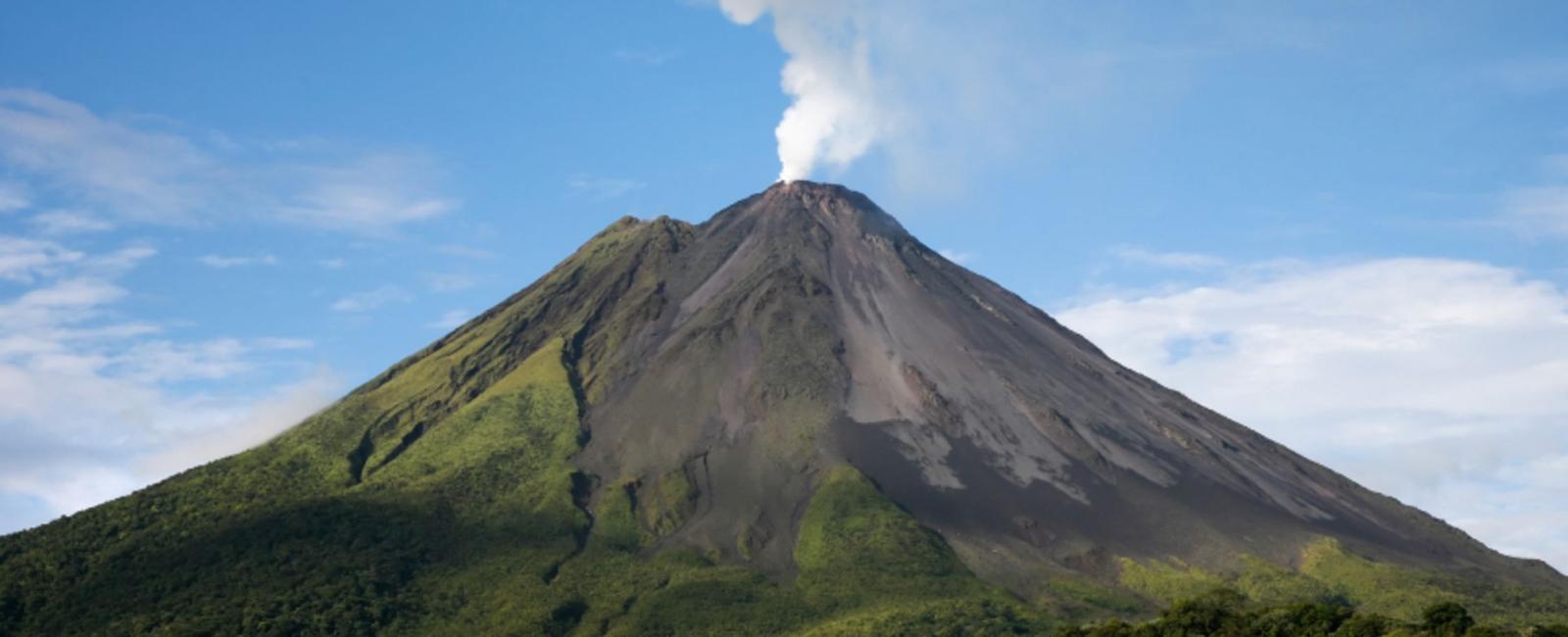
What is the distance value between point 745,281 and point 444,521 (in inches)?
1758

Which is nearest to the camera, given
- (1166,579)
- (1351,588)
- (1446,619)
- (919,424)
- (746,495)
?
(1446,619)

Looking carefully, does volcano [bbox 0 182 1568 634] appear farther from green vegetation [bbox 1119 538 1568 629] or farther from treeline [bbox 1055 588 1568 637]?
treeline [bbox 1055 588 1568 637]

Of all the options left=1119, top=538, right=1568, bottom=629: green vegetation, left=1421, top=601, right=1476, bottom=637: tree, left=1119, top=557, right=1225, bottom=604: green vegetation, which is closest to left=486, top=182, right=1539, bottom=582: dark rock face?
left=1119, top=557, right=1225, bottom=604: green vegetation

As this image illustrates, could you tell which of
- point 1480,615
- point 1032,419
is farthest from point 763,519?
point 1480,615

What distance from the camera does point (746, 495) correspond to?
136 meters

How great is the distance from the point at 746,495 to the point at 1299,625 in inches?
2371

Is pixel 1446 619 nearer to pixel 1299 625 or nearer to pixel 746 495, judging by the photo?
pixel 1299 625

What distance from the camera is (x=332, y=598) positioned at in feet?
398

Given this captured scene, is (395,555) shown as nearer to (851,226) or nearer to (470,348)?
(470,348)

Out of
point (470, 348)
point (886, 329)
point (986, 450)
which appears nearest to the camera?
point (986, 450)

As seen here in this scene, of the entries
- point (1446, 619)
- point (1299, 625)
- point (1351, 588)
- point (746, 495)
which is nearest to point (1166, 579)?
point (1351, 588)

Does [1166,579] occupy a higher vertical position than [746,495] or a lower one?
lower

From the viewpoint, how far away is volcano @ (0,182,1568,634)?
4779 inches

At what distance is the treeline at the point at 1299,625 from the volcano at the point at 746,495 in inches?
994
